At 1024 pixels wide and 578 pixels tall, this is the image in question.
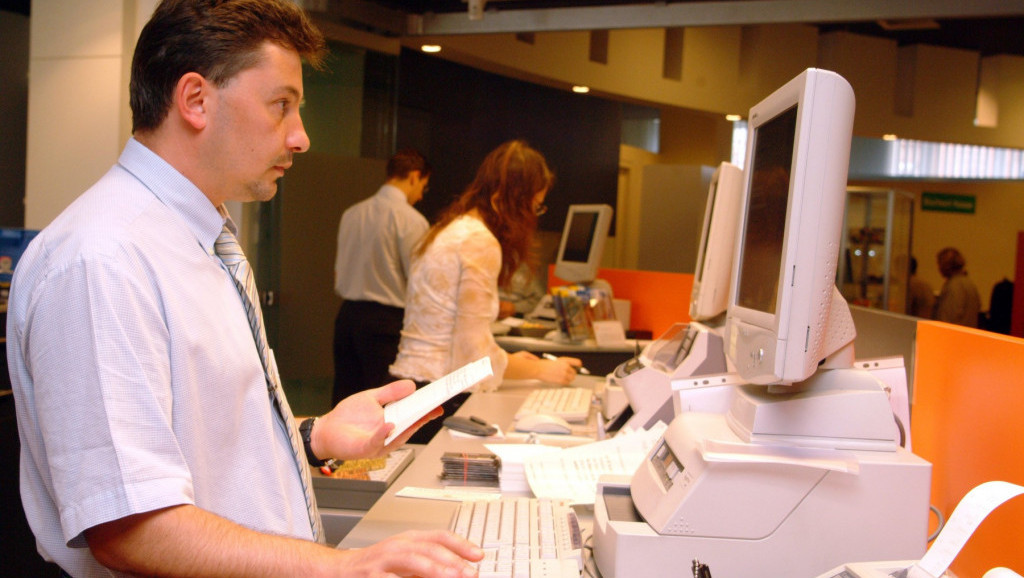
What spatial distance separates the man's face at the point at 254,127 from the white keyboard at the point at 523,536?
611 mm

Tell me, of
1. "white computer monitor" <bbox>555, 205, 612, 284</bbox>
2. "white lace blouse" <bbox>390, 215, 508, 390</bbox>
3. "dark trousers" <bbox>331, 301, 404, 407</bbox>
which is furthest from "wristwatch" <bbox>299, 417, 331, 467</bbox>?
"white computer monitor" <bbox>555, 205, 612, 284</bbox>

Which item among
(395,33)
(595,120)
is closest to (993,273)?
(595,120)

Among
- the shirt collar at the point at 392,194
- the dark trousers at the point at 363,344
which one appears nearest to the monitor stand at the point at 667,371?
the dark trousers at the point at 363,344

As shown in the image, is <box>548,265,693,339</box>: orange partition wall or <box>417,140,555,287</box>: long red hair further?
<box>548,265,693,339</box>: orange partition wall

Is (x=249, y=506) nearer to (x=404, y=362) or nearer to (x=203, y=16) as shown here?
(x=203, y=16)

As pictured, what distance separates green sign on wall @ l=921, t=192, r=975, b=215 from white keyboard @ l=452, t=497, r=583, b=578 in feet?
40.5

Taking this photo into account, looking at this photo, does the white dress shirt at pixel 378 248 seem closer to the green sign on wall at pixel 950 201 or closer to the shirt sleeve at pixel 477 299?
the shirt sleeve at pixel 477 299

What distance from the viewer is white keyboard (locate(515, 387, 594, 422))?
256 cm

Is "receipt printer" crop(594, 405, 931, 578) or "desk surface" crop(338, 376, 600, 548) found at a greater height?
"receipt printer" crop(594, 405, 931, 578)

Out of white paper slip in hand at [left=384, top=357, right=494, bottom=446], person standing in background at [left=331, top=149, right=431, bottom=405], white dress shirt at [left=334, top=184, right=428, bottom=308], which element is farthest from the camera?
white dress shirt at [left=334, top=184, right=428, bottom=308]

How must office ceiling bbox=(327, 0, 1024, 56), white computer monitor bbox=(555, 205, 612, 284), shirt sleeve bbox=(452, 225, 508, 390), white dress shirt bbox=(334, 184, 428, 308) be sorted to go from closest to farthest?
1. shirt sleeve bbox=(452, 225, 508, 390)
2. office ceiling bbox=(327, 0, 1024, 56)
3. white dress shirt bbox=(334, 184, 428, 308)
4. white computer monitor bbox=(555, 205, 612, 284)

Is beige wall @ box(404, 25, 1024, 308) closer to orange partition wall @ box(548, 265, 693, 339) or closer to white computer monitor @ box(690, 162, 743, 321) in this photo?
orange partition wall @ box(548, 265, 693, 339)

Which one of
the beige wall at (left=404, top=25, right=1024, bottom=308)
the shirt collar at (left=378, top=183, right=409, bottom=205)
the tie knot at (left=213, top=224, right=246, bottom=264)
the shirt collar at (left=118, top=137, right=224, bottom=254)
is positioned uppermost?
the beige wall at (left=404, top=25, right=1024, bottom=308)

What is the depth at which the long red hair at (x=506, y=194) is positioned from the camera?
3088mm
